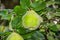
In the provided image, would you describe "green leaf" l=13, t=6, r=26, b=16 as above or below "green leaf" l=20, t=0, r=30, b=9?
below

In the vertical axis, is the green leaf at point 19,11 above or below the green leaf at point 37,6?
below

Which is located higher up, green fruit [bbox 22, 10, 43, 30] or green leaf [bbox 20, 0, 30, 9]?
green leaf [bbox 20, 0, 30, 9]

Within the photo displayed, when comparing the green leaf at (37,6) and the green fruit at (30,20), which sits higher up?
the green leaf at (37,6)

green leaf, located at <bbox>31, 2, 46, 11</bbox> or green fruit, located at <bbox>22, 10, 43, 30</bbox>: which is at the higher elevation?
green leaf, located at <bbox>31, 2, 46, 11</bbox>

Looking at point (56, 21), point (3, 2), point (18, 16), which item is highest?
point (18, 16)

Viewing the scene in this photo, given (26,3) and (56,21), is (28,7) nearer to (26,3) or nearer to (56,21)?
(26,3)

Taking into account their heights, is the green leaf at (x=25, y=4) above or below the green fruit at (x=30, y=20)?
above

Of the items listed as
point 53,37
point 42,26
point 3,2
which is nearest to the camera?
point 42,26

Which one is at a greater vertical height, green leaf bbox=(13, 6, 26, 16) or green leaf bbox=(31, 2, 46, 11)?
green leaf bbox=(31, 2, 46, 11)

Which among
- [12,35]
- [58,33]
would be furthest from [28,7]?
[58,33]

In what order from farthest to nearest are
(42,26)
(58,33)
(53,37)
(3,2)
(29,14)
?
(3,2) < (58,33) < (53,37) < (42,26) < (29,14)

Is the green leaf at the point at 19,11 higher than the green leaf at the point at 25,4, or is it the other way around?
the green leaf at the point at 25,4
